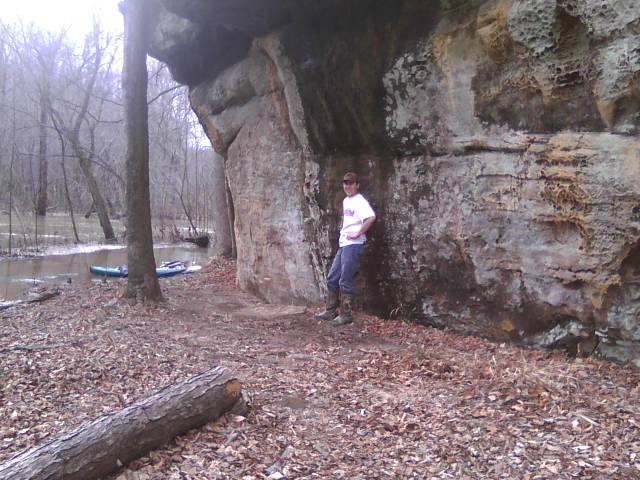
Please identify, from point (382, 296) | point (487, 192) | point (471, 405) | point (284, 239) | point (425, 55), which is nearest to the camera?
point (471, 405)

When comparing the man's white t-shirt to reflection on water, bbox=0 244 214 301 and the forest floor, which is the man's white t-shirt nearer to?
the forest floor

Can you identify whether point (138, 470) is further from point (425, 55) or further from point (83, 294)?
point (83, 294)

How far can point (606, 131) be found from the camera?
5238mm

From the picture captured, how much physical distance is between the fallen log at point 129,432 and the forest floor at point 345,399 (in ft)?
0.35

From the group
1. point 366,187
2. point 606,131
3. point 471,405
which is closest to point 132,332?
point 366,187

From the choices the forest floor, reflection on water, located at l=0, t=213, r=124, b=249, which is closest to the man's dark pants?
the forest floor

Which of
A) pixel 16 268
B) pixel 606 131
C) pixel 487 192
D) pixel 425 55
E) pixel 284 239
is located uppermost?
pixel 425 55

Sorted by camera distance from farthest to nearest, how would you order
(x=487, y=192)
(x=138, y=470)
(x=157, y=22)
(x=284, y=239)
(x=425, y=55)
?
(x=157, y=22)
(x=284, y=239)
(x=425, y=55)
(x=487, y=192)
(x=138, y=470)

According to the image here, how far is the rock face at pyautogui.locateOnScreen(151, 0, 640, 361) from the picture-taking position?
5262mm

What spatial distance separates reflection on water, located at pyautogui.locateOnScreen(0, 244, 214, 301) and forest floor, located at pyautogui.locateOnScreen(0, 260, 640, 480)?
6.49 m

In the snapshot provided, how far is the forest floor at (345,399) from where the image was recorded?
11.9 feet

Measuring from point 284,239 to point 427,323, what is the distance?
2788 millimetres

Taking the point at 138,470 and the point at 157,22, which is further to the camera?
the point at 157,22

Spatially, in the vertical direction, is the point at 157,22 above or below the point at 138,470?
above
